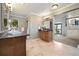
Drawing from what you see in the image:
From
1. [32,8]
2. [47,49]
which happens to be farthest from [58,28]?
[32,8]

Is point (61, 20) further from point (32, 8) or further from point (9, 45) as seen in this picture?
point (9, 45)

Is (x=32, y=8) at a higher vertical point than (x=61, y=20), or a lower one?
higher

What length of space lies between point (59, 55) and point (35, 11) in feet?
2.83

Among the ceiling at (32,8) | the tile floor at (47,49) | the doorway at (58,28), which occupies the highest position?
the ceiling at (32,8)

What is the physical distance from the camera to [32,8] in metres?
1.53

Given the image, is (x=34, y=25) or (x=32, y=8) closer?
(x=32, y=8)

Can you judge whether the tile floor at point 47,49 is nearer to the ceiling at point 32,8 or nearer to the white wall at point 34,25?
the white wall at point 34,25

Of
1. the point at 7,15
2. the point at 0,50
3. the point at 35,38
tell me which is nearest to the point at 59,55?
the point at 35,38

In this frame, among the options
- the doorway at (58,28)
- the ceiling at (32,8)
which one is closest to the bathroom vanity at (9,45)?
the ceiling at (32,8)

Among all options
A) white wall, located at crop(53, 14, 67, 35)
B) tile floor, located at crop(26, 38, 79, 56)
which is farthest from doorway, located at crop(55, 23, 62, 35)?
tile floor, located at crop(26, 38, 79, 56)

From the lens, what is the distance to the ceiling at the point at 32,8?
149 centimetres

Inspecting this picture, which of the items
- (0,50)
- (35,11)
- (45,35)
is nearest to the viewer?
(0,50)

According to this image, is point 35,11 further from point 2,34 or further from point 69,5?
point 2,34

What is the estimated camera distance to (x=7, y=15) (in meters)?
1.49
